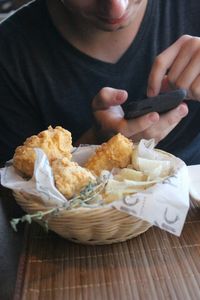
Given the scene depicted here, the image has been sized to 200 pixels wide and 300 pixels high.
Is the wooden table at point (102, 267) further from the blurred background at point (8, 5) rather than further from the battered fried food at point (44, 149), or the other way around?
the blurred background at point (8, 5)

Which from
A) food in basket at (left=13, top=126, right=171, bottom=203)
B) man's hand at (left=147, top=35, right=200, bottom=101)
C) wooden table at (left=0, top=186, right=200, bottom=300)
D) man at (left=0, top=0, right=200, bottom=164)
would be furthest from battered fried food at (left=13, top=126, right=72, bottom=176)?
man at (left=0, top=0, right=200, bottom=164)

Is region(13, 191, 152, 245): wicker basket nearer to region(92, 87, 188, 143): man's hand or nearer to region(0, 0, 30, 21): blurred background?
region(92, 87, 188, 143): man's hand

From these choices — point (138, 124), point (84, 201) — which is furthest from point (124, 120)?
point (84, 201)

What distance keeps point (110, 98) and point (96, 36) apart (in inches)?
11.4

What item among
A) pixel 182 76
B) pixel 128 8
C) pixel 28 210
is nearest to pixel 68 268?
pixel 28 210

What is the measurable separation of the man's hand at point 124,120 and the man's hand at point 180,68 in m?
0.07

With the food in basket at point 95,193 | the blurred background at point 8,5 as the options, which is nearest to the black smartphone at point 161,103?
the food in basket at point 95,193

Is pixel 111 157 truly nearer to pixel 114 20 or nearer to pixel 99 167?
pixel 99 167

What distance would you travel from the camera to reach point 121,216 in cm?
48

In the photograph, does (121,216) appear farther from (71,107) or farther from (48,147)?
(71,107)

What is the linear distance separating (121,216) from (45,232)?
141 millimetres

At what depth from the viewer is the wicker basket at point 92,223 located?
466 millimetres

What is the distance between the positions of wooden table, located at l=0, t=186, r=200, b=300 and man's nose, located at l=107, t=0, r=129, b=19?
1.27 ft

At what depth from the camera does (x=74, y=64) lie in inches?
37.2
